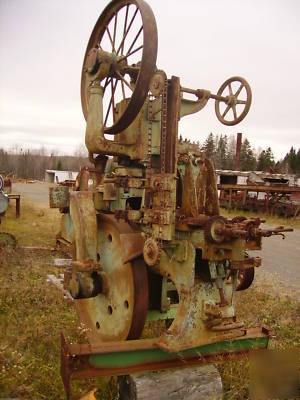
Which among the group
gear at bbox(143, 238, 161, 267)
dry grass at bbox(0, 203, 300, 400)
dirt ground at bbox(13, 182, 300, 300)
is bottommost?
dirt ground at bbox(13, 182, 300, 300)

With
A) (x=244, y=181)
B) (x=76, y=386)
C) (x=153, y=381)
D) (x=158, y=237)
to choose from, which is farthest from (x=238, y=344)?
(x=244, y=181)

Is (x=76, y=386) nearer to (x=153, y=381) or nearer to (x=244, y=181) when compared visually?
(x=153, y=381)

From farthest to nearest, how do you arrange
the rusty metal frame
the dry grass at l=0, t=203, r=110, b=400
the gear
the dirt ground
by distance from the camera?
the dirt ground
the dry grass at l=0, t=203, r=110, b=400
the gear
the rusty metal frame

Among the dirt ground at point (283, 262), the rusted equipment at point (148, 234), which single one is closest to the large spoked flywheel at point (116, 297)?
the rusted equipment at point (148, 234)

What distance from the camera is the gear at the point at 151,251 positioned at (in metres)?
2.87

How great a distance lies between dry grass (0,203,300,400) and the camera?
3.17 m

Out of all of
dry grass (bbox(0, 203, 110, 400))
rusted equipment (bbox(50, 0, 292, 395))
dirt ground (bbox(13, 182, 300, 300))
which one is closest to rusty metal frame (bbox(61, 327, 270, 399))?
rusted equipment (bbox(50, 0, 292, 395))

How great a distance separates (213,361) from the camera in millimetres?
3127

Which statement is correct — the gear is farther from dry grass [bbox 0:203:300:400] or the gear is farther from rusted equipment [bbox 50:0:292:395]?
dry grass [bbox 0:203:300:400]

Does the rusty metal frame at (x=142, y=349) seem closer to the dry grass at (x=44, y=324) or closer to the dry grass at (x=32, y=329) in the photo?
the dry grass at (x=44, y=324)

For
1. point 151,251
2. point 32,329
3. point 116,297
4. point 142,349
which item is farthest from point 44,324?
point 151,251

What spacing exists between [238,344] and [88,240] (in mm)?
1565

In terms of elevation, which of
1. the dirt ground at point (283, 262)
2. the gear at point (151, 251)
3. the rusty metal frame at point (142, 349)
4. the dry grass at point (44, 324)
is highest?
the gear at point (151, 251)

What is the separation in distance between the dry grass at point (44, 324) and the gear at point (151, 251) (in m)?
1.21
